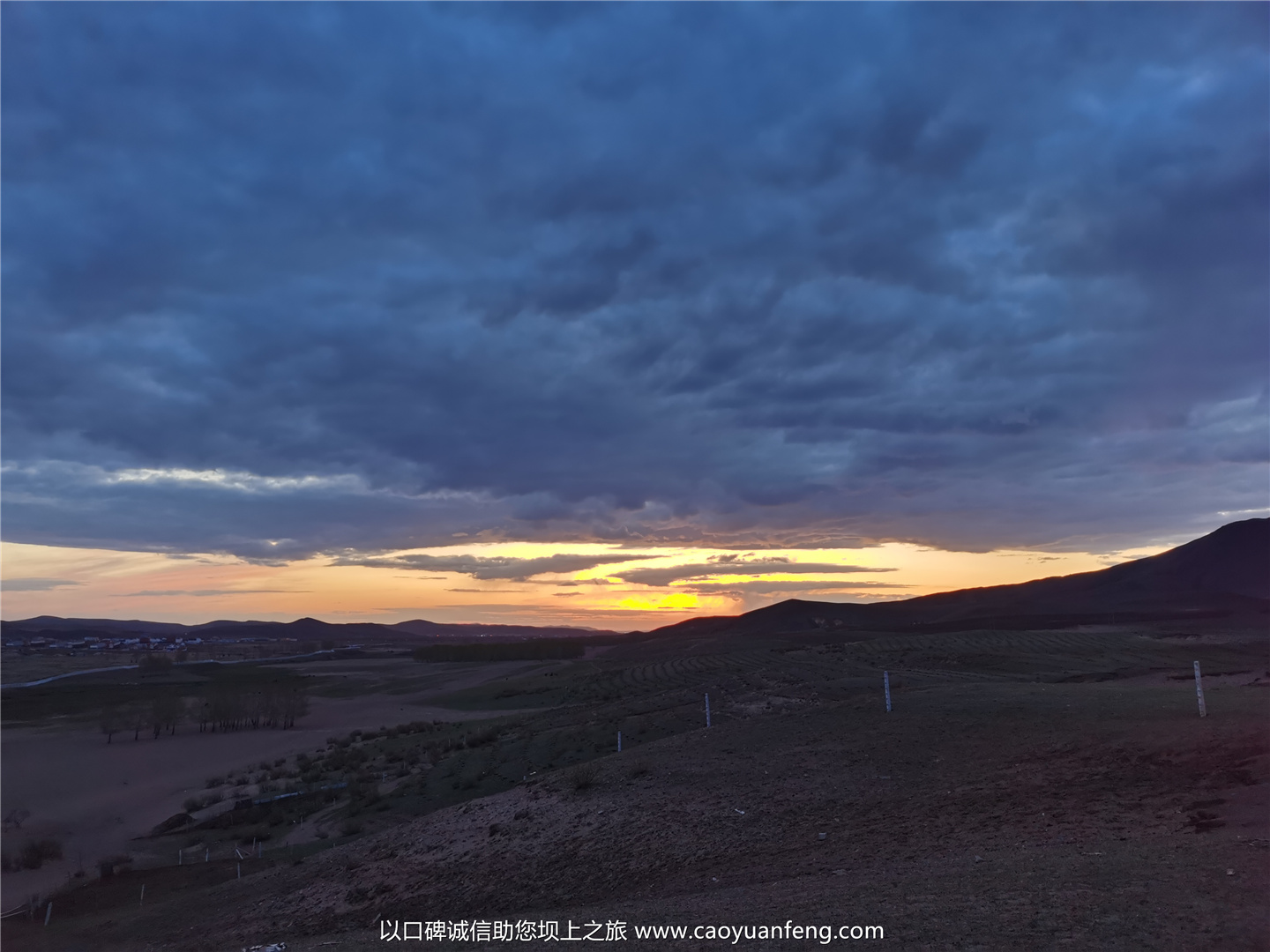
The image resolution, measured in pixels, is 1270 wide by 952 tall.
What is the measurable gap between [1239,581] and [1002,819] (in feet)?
641

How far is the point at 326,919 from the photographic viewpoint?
17.2 metres

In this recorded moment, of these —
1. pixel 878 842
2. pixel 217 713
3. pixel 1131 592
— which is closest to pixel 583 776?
pixel 878 842

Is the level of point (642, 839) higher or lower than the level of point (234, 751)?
higher

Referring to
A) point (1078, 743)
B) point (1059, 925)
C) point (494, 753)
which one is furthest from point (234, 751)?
point (1059, 925)

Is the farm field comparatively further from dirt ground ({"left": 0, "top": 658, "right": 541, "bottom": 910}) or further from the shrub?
dirt ground ({"left": 0, "top": 658, "right": 541, "bottom": 910})

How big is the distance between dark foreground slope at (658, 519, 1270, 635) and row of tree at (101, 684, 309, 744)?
94066 millimetres

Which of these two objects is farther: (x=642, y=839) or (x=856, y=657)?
(x=856, y=657)

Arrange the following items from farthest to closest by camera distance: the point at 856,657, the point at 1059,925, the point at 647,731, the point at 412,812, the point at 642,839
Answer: the point at 856,657
the point at 647,731
the point at 412,812
the point at 642,839
the point at 1059,925

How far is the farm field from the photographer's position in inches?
382

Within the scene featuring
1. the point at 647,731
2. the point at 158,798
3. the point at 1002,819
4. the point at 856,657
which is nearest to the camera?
the point at 1002,819

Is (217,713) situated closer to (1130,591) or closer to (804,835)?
(804,835)

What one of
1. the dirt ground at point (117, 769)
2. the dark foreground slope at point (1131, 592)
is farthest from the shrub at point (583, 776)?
the dark foreground slope at point (1131, 592)

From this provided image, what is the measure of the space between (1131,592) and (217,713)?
6276 inches

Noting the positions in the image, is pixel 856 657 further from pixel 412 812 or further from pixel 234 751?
pixel 234 751
